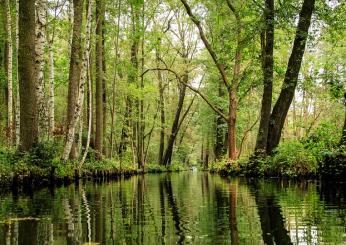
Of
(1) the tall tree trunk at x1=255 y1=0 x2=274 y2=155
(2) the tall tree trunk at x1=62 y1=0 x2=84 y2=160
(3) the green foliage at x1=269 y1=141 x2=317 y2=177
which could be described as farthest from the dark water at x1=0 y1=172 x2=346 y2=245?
(1) the tall tree trunk at x1=255 y1=0 x2=274 y2=155

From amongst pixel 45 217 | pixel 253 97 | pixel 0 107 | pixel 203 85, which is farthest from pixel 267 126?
pixel 203 85

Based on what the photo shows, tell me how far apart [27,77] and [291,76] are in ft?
31.1

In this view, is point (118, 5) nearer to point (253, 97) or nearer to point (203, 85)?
point (253, 97)

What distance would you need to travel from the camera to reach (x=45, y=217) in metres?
5.38

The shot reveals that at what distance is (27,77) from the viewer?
12664 mm

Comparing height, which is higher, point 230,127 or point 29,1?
point 29,1

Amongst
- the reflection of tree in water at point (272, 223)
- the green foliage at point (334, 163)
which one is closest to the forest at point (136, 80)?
the green foliage at point (334, 163)

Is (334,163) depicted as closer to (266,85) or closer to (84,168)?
(266,85)

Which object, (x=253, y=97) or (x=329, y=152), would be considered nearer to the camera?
(x=329, y=152)

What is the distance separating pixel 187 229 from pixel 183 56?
33587 millimetres

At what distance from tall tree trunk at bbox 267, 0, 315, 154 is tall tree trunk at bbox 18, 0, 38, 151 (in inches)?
357

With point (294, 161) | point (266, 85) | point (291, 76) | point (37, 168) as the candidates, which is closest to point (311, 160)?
point (294, 161)

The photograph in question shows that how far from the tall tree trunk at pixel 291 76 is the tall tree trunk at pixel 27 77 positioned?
907 cm

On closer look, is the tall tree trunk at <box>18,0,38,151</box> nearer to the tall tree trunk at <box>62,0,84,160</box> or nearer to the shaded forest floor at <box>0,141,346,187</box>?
the shaded forest floor at <box>0,141,346,187</box>
